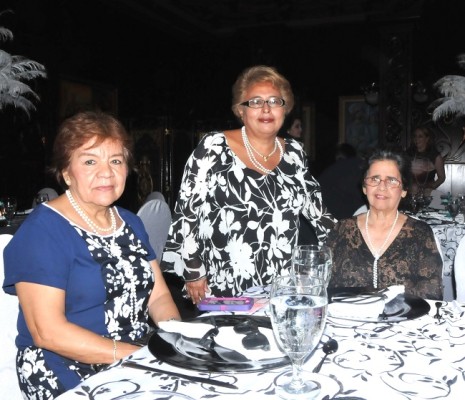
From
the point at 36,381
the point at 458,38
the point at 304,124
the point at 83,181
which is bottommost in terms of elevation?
the point at 36,381

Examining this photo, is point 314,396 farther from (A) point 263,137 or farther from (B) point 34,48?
(B) point 34,48

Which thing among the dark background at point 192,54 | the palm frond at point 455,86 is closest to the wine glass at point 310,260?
the dark background at point 192,54

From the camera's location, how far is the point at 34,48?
22.6ft

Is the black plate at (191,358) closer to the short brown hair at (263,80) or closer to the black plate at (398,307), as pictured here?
the black plate at (398,307)

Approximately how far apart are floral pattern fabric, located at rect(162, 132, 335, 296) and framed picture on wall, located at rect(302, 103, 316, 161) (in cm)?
844

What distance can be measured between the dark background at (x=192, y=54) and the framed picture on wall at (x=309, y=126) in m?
0.11

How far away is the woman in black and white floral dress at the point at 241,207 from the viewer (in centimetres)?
249

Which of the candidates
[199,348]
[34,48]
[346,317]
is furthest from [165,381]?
[34,48]

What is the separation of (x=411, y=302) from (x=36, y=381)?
1.15m

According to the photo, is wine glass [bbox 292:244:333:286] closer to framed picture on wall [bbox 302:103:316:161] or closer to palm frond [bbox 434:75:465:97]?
palm frond [bbox 434:75:465:97]

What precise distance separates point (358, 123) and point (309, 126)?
101cm

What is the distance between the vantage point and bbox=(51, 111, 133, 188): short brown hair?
5.74 ft

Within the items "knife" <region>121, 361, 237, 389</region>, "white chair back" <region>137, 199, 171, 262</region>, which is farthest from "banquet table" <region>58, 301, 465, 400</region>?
"white chair back" <region>137, 199, 171, 262</region>

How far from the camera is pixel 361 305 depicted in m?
1.46
